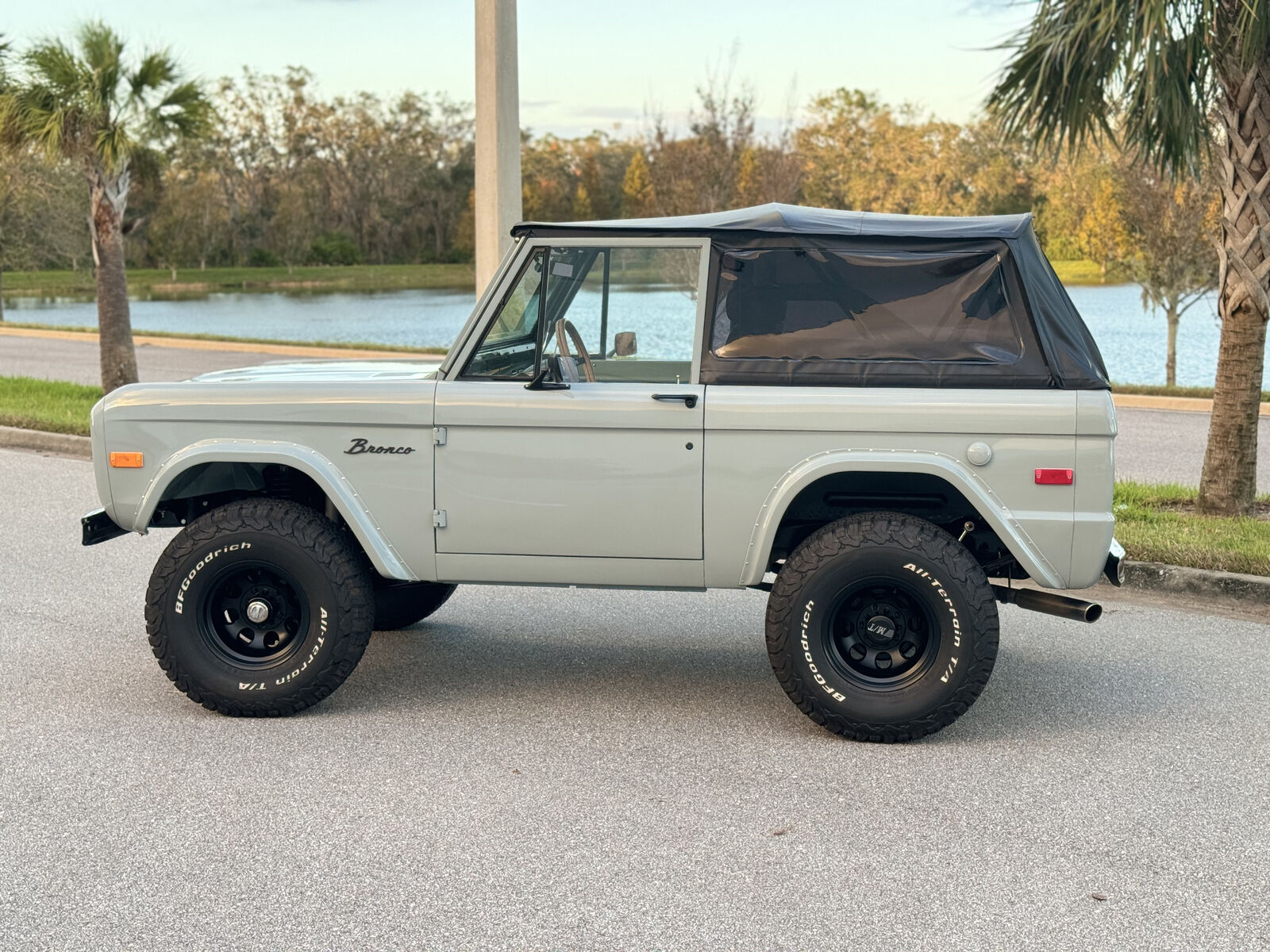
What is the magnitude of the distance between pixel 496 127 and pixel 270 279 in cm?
8302

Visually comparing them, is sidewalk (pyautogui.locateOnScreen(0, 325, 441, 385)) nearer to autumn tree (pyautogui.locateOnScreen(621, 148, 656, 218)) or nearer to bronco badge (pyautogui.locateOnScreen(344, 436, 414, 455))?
autumn tree (pyautogui.locateOnScreen(621, 148, 656, 218))

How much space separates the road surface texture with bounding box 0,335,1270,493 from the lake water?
5.03m

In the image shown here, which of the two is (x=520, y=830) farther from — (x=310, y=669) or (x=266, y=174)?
(x=266, y=174)


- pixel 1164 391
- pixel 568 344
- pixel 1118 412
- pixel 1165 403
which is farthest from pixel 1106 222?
pixel 568 344

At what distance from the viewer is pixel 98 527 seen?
18.1 ft

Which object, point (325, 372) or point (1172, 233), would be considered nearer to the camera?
point (325, 372)

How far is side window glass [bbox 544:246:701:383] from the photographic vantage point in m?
5.20

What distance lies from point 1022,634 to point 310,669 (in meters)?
3.51

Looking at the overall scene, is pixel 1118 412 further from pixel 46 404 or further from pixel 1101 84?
pixel 46 404

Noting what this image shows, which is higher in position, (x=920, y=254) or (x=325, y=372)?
(x=920, y=254)

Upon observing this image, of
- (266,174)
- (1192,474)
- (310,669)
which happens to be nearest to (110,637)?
(310,669)

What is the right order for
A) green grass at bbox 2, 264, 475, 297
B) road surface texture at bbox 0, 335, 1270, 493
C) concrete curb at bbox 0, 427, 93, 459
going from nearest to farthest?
road surface texture at bbox 0, 335, 1270, 493, concrete curb at bbox 0, 427, 93, 459, green grass at bbox 2, 264, 475, 297

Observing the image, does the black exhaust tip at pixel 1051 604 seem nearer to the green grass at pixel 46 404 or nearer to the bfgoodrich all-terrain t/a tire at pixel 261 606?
the bfgoodrich all-terrain t/a tire at pixel 261 606

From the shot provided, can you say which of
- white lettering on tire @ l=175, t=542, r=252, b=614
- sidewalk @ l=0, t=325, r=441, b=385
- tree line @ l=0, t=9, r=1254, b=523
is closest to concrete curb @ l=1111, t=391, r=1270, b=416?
tree line @ l=0, t=9, r=1254, b=523
